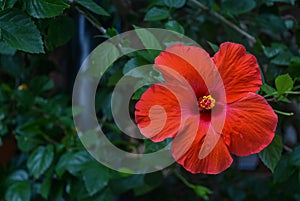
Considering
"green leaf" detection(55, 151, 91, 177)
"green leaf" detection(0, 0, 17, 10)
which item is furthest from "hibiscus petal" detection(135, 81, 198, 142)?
"green leaf" detection(55, 151, 91, 177)

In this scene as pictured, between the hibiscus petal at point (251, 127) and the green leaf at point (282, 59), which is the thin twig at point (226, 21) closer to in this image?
the green leaf at point (282, 59)

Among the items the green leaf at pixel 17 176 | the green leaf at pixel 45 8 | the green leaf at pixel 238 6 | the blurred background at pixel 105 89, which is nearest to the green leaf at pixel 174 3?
the blurred background at pixel 105 89

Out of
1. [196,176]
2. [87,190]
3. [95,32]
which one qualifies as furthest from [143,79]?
[196,176]

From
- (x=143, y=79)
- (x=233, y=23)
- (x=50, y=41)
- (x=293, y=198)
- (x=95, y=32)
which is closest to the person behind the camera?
(x=143, y=79)

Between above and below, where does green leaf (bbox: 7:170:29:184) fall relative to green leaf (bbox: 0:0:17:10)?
below

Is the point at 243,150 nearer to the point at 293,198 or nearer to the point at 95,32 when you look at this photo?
the point at 95,32

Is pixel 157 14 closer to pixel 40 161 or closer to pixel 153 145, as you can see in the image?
pixel 153 145

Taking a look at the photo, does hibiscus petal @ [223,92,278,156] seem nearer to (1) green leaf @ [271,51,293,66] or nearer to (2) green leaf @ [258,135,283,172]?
(2) green leaf @ [258,135,283,172]

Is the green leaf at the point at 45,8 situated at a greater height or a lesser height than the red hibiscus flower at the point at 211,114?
greater
